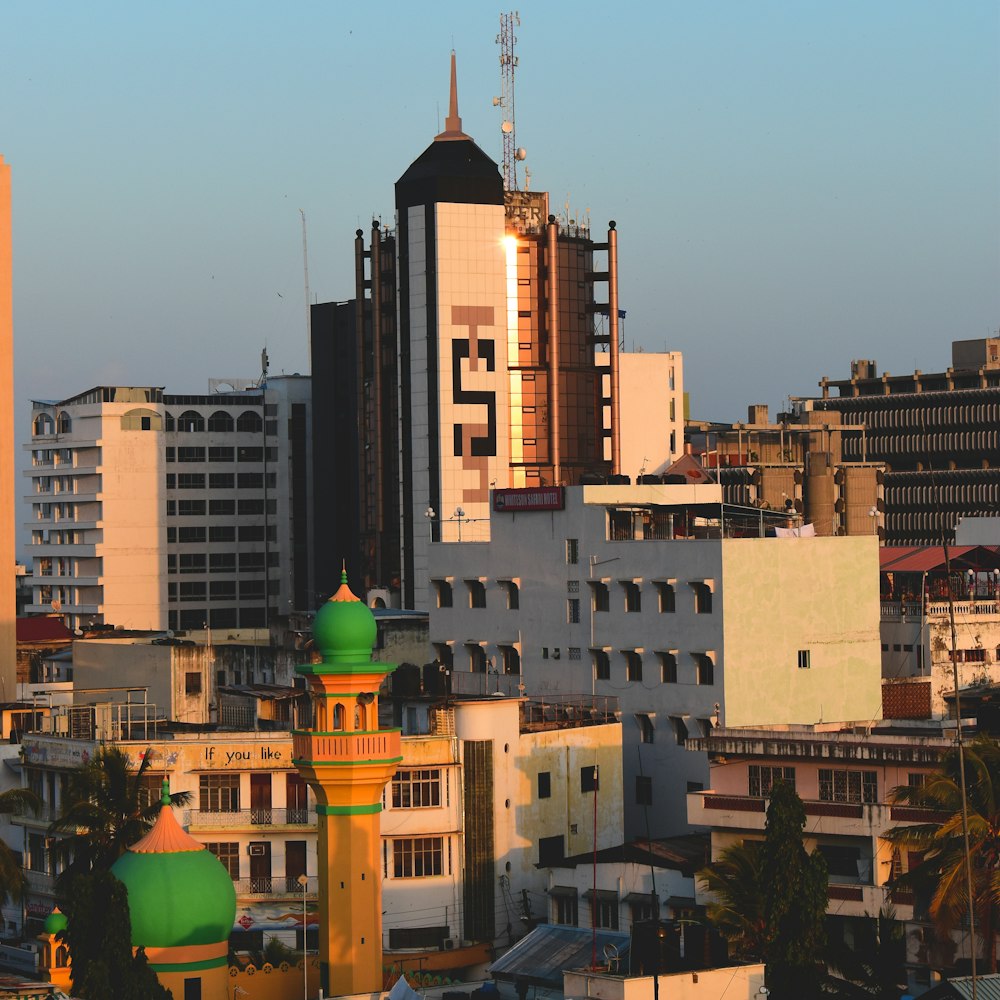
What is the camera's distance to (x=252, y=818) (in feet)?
284

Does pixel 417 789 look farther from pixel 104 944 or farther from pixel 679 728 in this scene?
pixel 104 944

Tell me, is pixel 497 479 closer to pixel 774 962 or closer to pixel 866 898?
pixel 866 898

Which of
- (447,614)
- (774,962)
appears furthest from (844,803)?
(447,614)

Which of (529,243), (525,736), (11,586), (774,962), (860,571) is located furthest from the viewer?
(529,243)

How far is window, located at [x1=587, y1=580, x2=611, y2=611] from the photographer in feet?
340

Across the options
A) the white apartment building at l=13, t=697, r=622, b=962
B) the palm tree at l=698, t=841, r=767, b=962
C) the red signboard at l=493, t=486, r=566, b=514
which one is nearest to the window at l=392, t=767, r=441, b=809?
the white apartment building at l=13, t=697, r=622, b=962

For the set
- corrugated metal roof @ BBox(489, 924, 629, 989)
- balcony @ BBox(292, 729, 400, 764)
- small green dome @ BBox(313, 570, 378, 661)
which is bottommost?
corrugated metal roof @ BBox(489, 924, 629, 989)

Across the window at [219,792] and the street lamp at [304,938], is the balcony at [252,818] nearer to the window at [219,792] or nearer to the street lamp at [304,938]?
the window at [219,792]

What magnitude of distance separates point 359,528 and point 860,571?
76.1 metres

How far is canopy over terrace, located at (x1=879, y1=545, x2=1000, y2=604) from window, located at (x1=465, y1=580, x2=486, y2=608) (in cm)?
1992

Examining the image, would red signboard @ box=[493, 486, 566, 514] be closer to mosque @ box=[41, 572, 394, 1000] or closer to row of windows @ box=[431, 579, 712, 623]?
row of windows @ box=[431, 579, 712, 623]

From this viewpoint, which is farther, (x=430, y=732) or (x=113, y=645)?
(x=113, y=645)

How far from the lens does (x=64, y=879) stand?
2931 inches

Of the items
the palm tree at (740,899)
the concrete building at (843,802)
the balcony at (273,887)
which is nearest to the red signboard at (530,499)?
the concrete building at (843,802)
